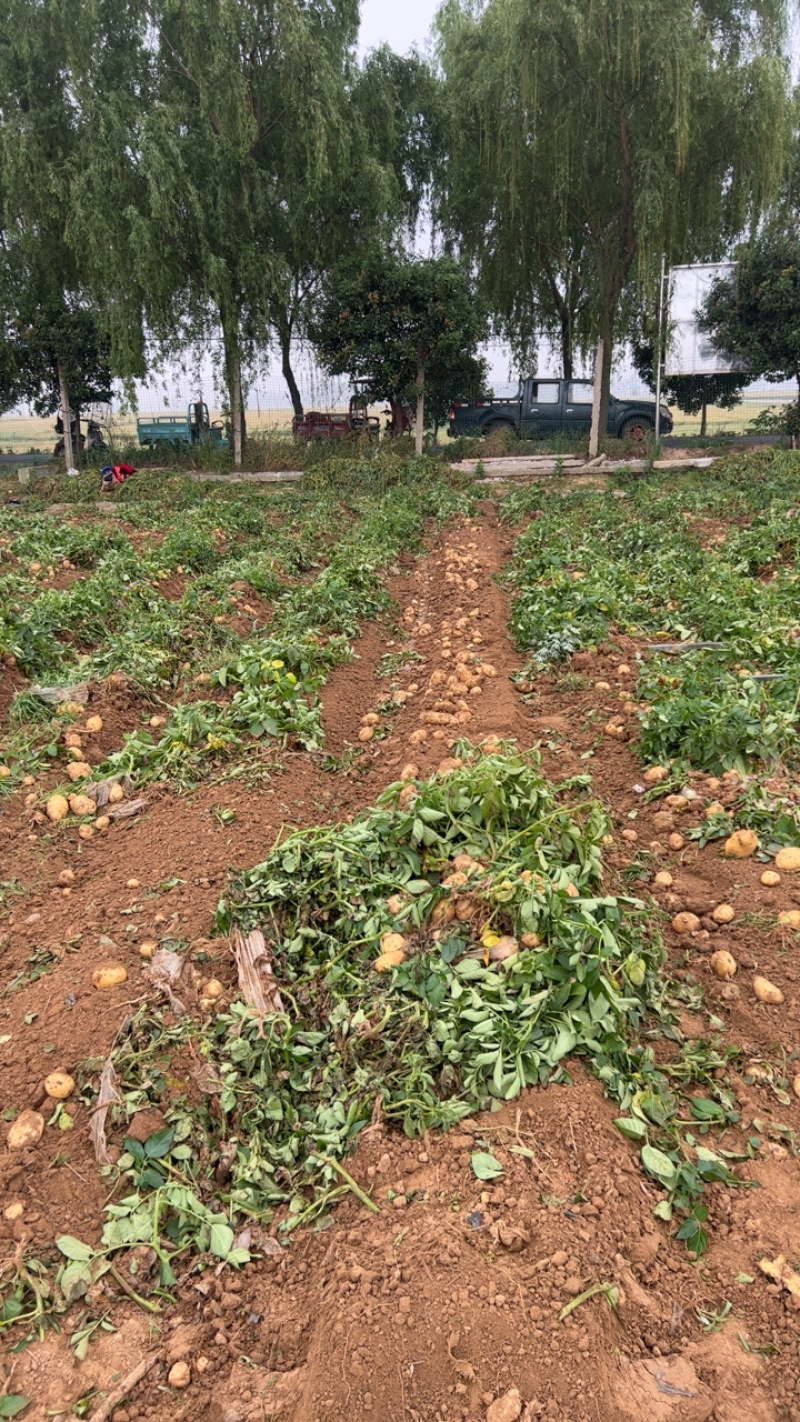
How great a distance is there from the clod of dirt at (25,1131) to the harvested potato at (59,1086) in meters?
0.07

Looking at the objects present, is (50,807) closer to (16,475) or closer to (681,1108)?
(681,1108)

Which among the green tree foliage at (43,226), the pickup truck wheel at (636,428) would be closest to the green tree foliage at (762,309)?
the pickup truck wheel at (636,428)

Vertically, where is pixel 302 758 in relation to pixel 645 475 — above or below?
below

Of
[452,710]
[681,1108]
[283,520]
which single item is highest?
[283,520]

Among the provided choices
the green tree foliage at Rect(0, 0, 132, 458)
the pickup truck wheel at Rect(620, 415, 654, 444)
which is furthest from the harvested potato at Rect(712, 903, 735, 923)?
the pickup truck wheel at Rect(620, 415, 654, 444)

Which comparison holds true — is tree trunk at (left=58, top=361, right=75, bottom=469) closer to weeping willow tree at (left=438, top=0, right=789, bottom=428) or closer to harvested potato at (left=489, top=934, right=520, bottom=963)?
weeping willow tree at (left=438, top=0, right=789, bottom=428)

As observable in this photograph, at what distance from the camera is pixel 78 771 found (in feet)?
14.6

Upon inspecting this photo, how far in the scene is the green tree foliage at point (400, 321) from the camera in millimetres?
17031

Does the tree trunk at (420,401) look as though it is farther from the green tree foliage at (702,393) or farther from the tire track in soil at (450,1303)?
the tire track in soil at (450,1303)

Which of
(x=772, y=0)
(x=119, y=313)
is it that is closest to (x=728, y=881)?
(x=119, y=313)

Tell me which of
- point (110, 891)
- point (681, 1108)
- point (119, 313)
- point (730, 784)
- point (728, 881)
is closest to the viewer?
point (681, 1108)

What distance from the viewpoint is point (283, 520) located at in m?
12.1

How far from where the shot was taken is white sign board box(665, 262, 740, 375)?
634 inches

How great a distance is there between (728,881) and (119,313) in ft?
55.3
